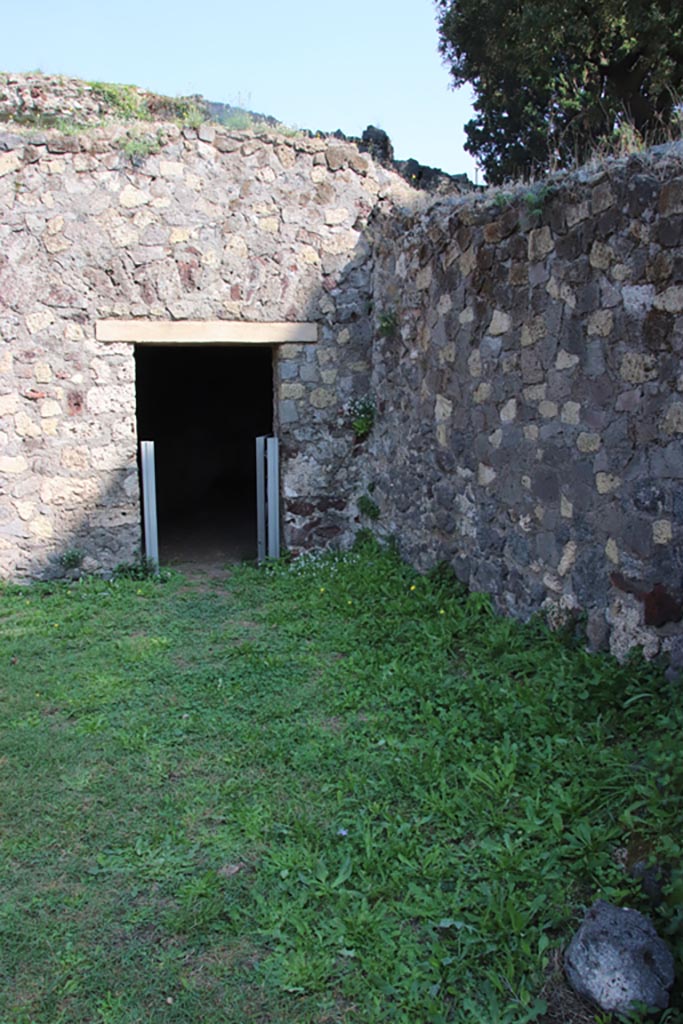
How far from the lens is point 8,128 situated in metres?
6.01

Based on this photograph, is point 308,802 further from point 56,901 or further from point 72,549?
point 72,549

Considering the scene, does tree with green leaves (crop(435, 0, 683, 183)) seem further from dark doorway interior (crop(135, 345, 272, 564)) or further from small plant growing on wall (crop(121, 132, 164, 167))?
small plant growing on wall (crop(121, 132, 164, 167))

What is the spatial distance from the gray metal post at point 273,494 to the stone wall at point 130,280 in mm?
97

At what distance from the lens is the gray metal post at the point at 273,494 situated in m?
6.75

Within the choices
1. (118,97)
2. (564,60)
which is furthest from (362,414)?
(564,60)

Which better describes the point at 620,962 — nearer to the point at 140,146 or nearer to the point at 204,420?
the point at 140,146

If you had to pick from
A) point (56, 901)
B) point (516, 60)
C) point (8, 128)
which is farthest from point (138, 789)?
point (516, 60)

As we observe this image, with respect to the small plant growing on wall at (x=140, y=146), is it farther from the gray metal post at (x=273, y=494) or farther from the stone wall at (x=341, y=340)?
the gray metal post at (x=273, y=494)

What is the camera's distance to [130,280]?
619cm

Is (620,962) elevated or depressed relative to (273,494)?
depressed

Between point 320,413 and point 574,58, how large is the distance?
12.0 meters

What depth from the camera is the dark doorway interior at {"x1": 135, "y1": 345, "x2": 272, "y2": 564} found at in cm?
1016

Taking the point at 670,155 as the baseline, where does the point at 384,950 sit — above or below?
below

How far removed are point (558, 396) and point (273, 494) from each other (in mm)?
3293
